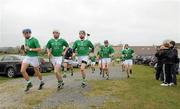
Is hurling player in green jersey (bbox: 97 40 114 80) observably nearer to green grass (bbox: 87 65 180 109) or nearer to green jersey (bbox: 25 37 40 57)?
green grass (bbox: 87 65 180 109)

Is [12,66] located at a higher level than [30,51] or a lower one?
lower

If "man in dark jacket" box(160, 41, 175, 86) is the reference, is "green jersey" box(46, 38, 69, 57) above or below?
above

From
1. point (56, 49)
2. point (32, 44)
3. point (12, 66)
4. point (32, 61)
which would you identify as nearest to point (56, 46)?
point (56, 49)

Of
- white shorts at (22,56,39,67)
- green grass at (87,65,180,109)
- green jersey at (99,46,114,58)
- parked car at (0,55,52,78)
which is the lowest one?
green grass at (87,65,180,109)

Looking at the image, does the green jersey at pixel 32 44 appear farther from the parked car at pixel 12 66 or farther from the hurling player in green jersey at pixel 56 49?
the parked car at pixel 12 66

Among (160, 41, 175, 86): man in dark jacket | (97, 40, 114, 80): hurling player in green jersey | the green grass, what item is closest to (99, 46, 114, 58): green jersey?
(97, 40, 114, 80): hurling player in green jersey

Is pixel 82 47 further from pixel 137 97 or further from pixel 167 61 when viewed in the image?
pixel 167 61

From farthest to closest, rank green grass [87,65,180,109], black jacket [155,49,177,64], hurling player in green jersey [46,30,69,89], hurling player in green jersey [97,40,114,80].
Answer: hurling player in green jersey [97,40,114,80], black jacket [155,49,177,64], hurling player in green jersey [46,30,69,89], green grass [87,65,180,109]

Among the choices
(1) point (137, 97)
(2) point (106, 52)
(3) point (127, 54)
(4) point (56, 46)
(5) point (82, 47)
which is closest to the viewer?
(1) point (137, 97)

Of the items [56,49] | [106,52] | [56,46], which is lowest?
[106,52]

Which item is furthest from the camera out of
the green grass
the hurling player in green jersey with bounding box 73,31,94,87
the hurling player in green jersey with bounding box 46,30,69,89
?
the hurling player in green jersey with bounding box 73,31,94,87

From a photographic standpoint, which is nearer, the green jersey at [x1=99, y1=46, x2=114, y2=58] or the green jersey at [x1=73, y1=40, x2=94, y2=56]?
the green jersey at [x1=73, y1=40, x2=94, y2=56]

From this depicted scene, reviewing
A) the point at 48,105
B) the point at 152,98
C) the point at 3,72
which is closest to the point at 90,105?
the point at 48,105

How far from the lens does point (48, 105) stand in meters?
10.5
